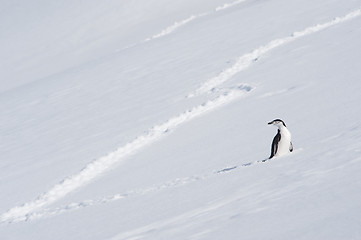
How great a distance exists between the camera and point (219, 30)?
71.6ft

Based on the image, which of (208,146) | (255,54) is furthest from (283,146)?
(255,54)

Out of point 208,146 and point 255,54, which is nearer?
point 208,146

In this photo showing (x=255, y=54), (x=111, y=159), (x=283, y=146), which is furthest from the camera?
(x=255, y=54)

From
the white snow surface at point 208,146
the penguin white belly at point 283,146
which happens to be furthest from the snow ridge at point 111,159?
the penguin white belly at point 283,146

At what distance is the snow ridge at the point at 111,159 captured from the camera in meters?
7.83

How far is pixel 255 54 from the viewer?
1389cm

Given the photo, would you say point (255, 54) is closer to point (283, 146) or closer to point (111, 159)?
point (111, 159)

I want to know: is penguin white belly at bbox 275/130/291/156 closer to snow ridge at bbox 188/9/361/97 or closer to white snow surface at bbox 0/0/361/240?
white snow surface at bbox 0/0/361/240

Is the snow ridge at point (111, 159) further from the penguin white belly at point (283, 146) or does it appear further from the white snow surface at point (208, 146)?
the penguin white belly at point (283, 146)

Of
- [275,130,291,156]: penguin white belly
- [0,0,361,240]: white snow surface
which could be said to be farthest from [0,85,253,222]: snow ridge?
[275,130,291,156]: penguin white belly

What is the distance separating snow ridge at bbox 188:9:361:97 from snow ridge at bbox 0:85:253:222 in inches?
56.4

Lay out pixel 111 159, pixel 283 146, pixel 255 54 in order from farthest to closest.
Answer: pixel 255 54
pixel 111 159
pixel 283 146

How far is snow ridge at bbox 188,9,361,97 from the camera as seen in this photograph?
40.0 ft

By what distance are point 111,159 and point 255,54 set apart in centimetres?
625
